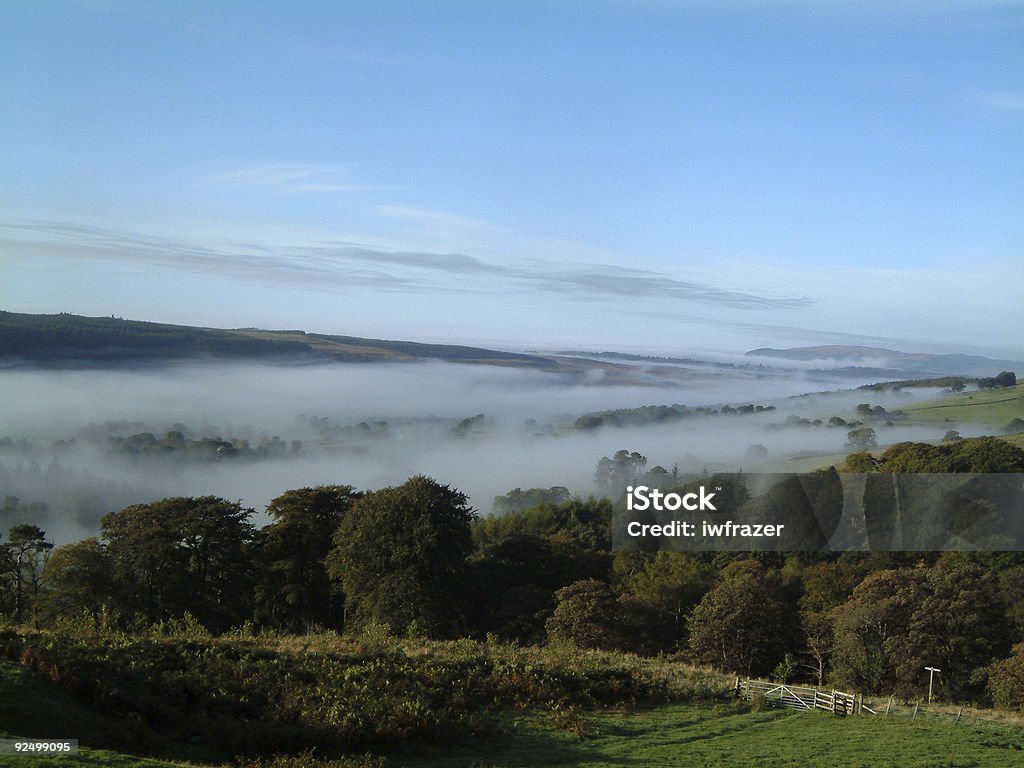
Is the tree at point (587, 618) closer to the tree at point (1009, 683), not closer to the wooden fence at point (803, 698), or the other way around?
the wooden fence at point (803, 698)

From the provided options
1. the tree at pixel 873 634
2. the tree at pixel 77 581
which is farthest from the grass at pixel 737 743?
the tree at pixel 77 581

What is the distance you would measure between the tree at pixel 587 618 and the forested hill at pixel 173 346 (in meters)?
84.5

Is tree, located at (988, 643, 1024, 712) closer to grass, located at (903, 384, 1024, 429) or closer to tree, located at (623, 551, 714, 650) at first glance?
tree, located at (623, 551, 714, 650)

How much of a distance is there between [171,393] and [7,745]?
4469 inches

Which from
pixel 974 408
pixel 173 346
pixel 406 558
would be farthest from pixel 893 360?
A: pixel 406 558

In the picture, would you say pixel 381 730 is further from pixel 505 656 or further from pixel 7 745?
pixel 505 656

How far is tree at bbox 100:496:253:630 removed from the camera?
104 feet

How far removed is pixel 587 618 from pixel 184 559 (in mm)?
14192

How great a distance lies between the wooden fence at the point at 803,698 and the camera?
19.6 metres

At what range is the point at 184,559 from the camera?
32906 mm

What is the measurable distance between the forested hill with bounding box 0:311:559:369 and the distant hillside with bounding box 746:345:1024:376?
46689 millimetres

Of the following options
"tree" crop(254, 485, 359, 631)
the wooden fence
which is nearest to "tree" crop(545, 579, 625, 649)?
"tree" crop(254, 485, 359, 631)

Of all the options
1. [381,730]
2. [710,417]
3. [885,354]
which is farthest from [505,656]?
[885,354]

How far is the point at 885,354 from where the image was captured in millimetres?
163750
